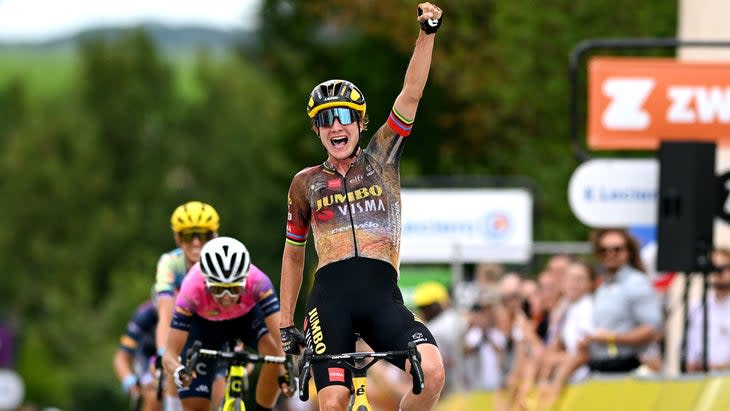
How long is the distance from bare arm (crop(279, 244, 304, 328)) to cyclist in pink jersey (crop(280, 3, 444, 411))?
0.07m

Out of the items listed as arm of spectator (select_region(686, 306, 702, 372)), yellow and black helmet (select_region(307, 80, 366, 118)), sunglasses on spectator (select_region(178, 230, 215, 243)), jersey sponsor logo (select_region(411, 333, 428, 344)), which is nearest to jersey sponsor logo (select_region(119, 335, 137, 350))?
sunglasses on spectator (select_region(178, 230, 215, 243))

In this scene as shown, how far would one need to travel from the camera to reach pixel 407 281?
25062 mm

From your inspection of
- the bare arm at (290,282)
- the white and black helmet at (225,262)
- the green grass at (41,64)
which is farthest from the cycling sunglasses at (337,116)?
the green grass at (41,64)

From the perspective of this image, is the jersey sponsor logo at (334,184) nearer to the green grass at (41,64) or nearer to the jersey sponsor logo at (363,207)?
the jersey sponsor logo at (363,207)

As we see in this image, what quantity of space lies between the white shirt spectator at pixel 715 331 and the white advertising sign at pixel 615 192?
0.95 m

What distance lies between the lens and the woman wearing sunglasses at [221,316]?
12.6 meters

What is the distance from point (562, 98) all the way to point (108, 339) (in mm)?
57949

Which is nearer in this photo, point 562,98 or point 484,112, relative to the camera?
point 562,98

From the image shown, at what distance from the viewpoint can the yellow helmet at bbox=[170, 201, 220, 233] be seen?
47.5 ft

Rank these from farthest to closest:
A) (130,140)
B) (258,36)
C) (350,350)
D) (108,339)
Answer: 1. (130,140)
2. (108,339)
3. (258,36)
4. (350,350)

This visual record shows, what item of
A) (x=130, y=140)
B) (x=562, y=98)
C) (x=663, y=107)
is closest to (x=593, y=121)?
(x=663, y=107)

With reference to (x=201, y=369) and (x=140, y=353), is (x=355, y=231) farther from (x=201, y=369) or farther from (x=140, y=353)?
(x=140, y=353)

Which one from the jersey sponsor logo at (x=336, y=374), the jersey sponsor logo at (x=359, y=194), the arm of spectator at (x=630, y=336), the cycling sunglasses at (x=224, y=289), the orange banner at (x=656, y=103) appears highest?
the orange banner at (x=656, y=103)

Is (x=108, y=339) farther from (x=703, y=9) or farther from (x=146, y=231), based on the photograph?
(x=703, y=9)
